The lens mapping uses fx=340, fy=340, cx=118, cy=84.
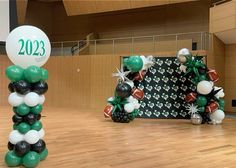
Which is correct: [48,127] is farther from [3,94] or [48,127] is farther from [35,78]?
[3,94]

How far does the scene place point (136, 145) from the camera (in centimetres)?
603

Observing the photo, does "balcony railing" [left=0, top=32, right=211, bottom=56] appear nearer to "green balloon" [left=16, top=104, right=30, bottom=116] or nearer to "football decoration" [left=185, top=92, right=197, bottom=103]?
"football decoration" [left=185, top=92, right=197, bottom=103]

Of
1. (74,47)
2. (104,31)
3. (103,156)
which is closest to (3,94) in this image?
(74,47)

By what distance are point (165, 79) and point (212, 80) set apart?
1.63 meters

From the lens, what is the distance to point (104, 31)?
57.3 ft

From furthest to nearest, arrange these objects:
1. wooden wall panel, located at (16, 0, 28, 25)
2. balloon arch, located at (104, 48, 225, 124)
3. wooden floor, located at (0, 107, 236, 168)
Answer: wooden wall panel, located at (16, 0, 28, 25), balloon arch, located at (104, 48, 225, 124), wooden floor, located at (0, 107, 236, 168)

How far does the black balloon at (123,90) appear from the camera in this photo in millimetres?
9008

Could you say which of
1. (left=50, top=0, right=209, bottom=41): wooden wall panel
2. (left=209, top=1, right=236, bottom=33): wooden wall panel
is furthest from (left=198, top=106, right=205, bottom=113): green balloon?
(left=50, top=0, right=209, bottom=41): wooden wall panel

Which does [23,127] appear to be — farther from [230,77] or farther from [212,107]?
[230,77]

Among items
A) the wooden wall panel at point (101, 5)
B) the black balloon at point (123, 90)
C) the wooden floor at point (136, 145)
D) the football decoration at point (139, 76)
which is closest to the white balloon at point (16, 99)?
the wooden floor at point (136, 145)

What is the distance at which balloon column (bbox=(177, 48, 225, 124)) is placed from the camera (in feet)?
29.6

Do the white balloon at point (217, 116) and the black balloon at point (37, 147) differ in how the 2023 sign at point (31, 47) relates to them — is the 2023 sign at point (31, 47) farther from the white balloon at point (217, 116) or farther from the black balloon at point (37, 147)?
the white balloon at point (217, 116)

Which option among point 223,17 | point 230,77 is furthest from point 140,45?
point 223,17

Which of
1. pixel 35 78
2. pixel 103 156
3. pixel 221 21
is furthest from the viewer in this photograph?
pixel 221 21
